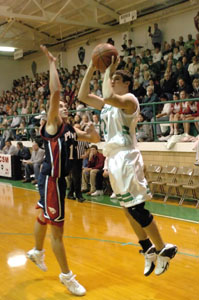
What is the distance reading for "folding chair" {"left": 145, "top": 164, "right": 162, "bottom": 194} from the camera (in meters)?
8.87

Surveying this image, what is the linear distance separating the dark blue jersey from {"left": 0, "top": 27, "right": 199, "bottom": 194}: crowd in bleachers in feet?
15.7

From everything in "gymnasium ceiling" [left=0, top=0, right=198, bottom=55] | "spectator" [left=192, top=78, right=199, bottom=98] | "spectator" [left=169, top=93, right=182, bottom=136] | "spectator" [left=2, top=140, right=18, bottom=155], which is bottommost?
"spectator" [left=2, top=140, right=18, bottom=155]

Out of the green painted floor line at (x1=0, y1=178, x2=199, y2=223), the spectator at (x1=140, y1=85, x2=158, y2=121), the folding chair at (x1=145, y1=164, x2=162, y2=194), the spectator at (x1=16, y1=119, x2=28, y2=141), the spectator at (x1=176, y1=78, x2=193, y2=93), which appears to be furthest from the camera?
the spectator at (x1=16, y1=119, x2=28, y2=141)

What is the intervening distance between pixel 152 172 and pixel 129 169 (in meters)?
5.55

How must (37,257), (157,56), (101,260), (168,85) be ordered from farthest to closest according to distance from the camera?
1. (157,56)
2. (168,85)
3. (101,260)
4. (37,257)

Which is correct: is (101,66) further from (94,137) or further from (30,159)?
(30,159)

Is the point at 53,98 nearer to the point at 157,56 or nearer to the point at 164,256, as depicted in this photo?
the point at 164,256

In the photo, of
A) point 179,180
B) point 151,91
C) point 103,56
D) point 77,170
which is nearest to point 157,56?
point 151,91

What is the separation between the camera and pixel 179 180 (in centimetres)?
866

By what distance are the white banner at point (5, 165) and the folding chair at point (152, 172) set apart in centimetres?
562

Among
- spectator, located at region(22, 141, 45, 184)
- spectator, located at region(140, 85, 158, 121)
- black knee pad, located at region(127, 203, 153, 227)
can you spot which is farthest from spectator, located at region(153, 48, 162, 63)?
black knee pad, located at region(127, 203, 153, 227)

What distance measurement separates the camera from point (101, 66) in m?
3.64

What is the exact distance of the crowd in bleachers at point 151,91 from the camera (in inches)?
368

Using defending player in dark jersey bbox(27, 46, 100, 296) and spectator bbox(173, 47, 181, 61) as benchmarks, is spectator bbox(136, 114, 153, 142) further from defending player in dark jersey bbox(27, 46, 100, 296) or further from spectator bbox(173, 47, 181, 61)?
defending player in dark jersey bbox(27, 46, 100, 296)
